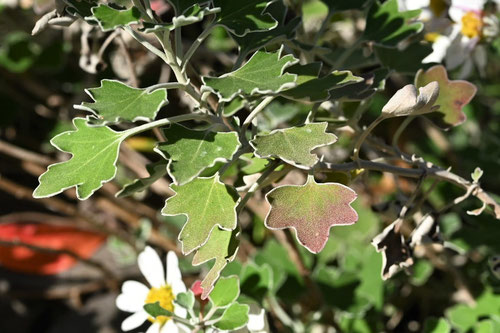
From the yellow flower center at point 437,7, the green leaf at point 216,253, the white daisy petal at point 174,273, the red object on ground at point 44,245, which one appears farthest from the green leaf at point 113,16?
the red object on ground at point 44,245

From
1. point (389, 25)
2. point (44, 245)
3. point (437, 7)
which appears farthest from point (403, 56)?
point (44, 245)

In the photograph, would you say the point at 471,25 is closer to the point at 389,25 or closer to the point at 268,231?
the point at 389,25

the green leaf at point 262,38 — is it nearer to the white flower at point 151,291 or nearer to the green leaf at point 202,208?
the green leaf at point 202,208

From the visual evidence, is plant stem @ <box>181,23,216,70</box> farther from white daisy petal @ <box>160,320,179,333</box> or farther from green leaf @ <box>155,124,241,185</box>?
white daisy petal @ <box>160,320,179,333</box>

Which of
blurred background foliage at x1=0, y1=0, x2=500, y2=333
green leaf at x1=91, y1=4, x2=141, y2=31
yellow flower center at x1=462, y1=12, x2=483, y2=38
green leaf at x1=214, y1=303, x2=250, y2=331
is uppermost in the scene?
green leaf at x1=91, y1=4, x2=141, y2=31

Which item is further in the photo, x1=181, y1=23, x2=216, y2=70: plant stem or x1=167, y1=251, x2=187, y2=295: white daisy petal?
x1=167, y1=251, x2=187, y2=295: white daisy petal

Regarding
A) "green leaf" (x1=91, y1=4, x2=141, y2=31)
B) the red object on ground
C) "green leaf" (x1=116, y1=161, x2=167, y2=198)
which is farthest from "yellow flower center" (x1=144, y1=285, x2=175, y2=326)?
the red object on ground
